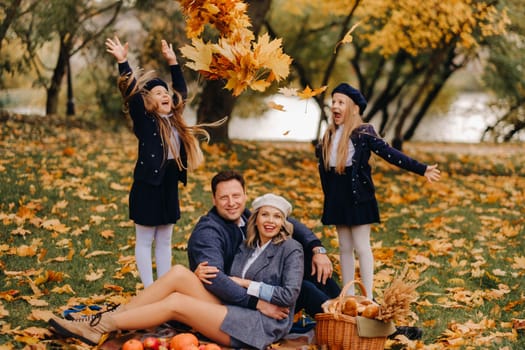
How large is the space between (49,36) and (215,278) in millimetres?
A: 9809

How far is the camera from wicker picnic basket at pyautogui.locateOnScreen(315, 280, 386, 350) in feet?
12.5

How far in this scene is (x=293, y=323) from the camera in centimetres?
441

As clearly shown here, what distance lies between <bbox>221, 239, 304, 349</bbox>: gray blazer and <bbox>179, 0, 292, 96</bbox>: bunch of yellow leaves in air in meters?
1.09

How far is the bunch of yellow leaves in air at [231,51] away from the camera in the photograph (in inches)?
141

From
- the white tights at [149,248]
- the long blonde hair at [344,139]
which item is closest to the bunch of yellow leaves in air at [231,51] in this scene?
the long blonde hair at [344,139]

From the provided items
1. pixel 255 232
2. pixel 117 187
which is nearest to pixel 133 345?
pixel 255 232

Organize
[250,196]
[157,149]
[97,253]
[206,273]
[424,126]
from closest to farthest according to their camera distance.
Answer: [206,273], [157,149], [97,253], [250,196], [424,126]

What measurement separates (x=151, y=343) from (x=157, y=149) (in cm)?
142

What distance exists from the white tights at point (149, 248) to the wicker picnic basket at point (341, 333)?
1.40 meters

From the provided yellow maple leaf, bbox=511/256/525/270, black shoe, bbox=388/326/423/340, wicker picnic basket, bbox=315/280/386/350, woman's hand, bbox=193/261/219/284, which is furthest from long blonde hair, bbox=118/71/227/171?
yellow maple leaf, bbox=511/256/525/270

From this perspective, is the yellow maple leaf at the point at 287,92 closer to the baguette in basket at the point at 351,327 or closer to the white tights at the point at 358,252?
the baguette in basket at the point at 351,327

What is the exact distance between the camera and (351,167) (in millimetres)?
4625

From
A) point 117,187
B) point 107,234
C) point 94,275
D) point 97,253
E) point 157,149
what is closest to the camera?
point 157,149

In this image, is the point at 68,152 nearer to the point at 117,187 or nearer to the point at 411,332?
the point at 117,187
